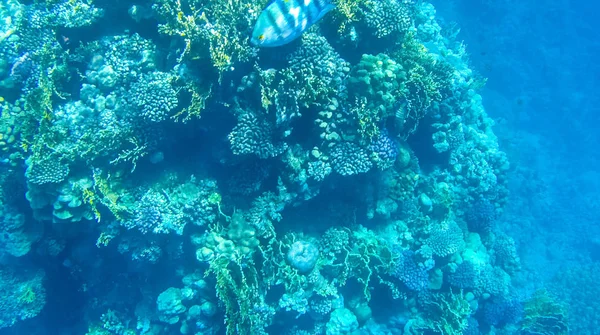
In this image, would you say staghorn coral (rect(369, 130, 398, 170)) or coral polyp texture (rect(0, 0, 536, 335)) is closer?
coral polyp texture (rect(0, 0, 536, 335))

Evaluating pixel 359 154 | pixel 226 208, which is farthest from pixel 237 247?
pixel 359 154

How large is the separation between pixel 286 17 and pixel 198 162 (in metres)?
2.91

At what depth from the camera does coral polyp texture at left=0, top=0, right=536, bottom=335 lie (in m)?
4.75

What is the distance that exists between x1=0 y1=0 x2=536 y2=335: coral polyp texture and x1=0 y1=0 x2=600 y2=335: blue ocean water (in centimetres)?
3

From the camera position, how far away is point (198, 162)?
531cm

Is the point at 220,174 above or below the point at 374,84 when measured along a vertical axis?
below

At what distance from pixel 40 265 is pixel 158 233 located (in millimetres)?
3210

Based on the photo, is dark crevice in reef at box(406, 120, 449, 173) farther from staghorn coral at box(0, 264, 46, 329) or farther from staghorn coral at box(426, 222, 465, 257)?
staghorn coral at box(0, 264, 46, 329)

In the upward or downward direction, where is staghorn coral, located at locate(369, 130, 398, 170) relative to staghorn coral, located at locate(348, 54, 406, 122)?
downward

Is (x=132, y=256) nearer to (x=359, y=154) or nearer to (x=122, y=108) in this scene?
(x=122, y=108)

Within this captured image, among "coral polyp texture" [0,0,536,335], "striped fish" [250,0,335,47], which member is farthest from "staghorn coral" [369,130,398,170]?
"striped fish" [250,0,335,47]

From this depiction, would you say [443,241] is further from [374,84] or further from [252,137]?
[252,137]

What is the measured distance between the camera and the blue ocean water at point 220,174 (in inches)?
187

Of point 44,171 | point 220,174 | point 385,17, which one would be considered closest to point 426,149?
point 385,17
